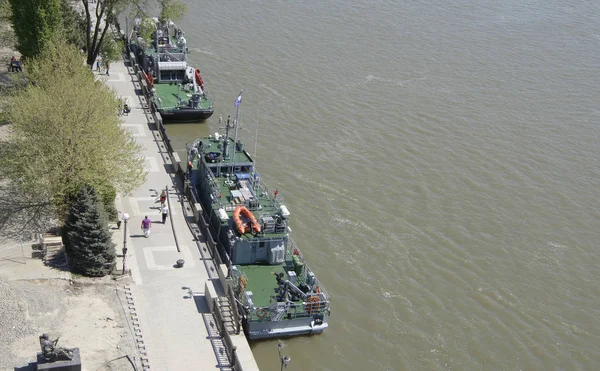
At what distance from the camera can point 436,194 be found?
47344 millimetres

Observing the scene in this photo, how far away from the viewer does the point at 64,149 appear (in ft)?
119

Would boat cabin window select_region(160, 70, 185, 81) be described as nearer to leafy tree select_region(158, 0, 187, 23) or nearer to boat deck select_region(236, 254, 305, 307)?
leafy tree select_region(158, 0, 187, 23)

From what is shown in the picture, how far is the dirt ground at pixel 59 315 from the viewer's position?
94.2 ft

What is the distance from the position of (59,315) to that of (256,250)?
393 inches

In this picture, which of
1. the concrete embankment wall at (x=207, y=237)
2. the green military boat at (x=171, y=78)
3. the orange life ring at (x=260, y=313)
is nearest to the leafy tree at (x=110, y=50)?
the green military boat at (x=171, y=78)

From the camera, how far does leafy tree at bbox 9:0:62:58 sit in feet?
158

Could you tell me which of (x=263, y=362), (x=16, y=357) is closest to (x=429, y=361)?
(x=263, y=362)

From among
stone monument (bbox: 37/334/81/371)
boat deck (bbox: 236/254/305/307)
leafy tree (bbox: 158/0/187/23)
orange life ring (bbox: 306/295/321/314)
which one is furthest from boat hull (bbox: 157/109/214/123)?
stone monument (bbox: 37/334/81/371)

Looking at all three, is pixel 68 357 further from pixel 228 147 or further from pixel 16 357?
pixel 228 147

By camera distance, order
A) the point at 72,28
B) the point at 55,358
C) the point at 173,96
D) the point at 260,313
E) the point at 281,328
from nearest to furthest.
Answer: the point at 55,358, the point at 260,313, the point at 281,328, the point at 173,96, the point at 72,28

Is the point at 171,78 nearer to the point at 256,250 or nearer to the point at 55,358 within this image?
the point at 256,250

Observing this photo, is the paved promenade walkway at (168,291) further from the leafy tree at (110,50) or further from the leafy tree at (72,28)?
the leafy tree at (72,28)

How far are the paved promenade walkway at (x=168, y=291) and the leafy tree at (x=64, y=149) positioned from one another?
2.78 meters

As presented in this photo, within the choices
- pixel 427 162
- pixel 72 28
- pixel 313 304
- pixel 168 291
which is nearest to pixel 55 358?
pixel 168 291
